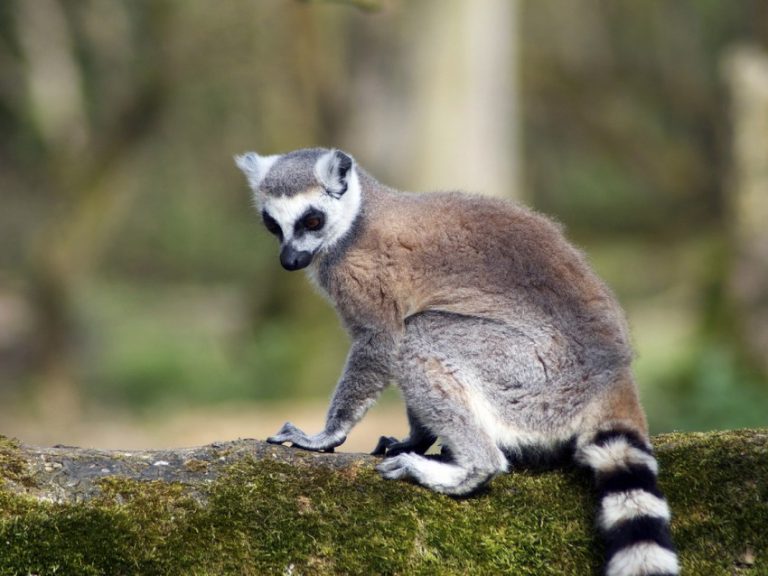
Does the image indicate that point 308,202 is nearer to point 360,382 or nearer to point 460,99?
point 360,382

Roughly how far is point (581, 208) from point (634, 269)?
4862 mm

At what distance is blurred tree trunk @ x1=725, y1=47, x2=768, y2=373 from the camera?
12.8 metres

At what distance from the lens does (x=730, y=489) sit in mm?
4805

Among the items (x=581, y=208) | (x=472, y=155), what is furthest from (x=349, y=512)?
(x=581, y=208)

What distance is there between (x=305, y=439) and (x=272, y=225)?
1600mm

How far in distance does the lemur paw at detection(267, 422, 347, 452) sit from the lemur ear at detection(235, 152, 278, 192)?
1.91 metres

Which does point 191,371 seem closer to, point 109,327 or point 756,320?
point 109,327

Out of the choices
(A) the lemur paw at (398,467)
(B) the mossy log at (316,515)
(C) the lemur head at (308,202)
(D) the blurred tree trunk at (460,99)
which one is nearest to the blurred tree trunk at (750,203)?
(D) the blurred tree trunk at (460,99)

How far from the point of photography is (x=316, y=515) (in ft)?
14.9

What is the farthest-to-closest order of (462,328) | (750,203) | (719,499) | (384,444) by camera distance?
1. (750,203)
2. (384,444)
3. (462,328)
4. (719,499)

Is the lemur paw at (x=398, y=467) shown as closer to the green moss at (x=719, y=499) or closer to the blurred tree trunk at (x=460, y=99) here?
the green moss at (x=719, y=499)

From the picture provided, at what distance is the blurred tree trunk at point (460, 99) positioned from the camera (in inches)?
622

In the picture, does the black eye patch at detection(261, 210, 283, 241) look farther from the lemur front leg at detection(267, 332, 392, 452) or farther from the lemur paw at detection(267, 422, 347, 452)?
the lemur paw at detection(267, 422, 347, 452)

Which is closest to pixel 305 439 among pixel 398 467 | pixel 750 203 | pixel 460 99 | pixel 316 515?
pixel 398 467
